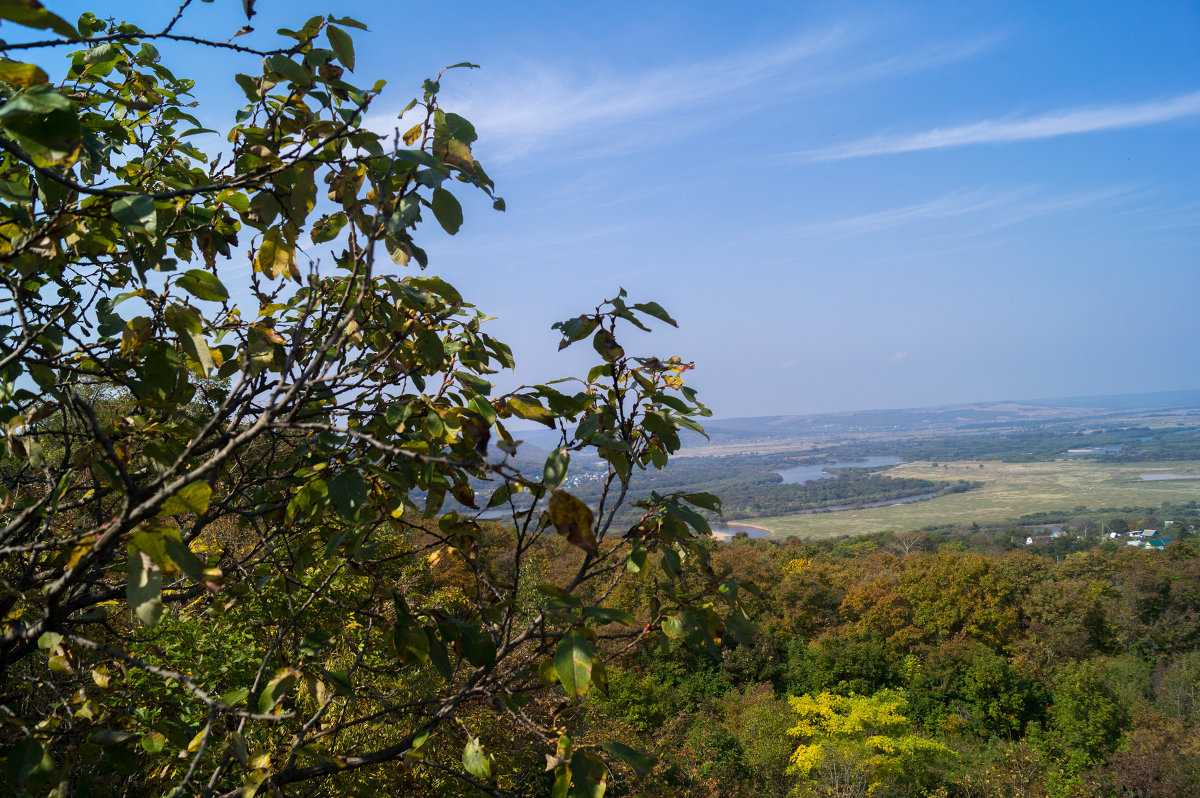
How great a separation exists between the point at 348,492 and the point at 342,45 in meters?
1.11

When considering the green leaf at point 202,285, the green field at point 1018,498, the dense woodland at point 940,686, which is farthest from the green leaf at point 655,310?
the green field at point 1018,498

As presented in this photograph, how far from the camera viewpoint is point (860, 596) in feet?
95.5

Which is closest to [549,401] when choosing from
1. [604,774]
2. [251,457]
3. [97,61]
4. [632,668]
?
[604,774]

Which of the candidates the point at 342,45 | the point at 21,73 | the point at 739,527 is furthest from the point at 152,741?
the point at 739,527

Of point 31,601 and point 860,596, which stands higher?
point 31,601

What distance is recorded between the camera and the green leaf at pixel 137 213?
3.55ft

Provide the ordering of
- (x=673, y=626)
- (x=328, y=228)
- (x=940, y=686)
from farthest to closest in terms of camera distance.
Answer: (x=940, y=686) < (x=328, y=228) < (x=673, y=626)

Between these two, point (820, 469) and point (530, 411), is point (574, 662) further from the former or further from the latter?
point (820, 469)

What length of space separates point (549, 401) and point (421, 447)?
0.32 m

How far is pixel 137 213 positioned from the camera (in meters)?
1.09

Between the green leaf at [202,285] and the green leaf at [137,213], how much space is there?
0.62ft

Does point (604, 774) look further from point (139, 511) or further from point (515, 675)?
point (139, 511)

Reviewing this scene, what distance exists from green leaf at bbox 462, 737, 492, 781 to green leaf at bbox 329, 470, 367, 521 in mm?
573

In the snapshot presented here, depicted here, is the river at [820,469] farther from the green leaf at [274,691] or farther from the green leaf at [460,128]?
the green leaf at [274,691]
